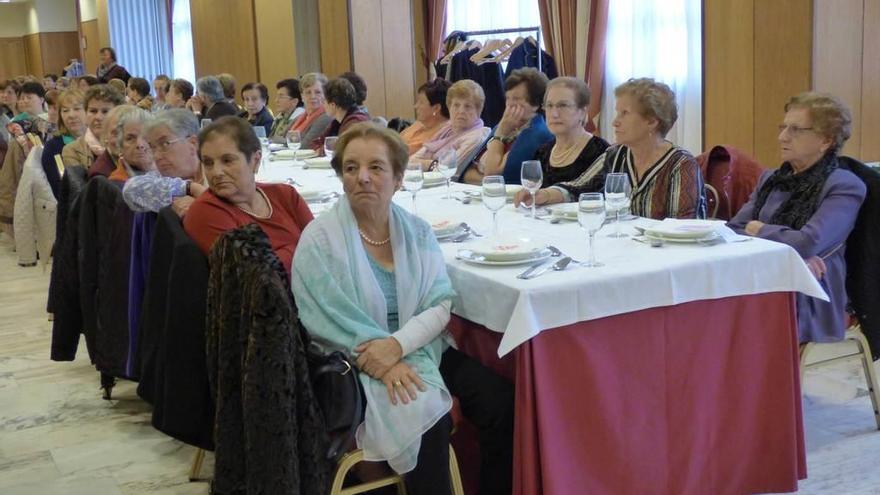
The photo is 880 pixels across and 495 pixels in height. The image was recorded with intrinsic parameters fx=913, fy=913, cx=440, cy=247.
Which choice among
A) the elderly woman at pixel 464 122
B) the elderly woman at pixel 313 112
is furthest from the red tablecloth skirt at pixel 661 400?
the elderly woman at pixel 313 112

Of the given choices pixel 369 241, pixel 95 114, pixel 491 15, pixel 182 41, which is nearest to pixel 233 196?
pixel 369 241

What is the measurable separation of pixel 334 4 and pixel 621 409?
731 centimetres

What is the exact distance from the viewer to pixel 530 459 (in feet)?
7.48

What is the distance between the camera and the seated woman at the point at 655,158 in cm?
326

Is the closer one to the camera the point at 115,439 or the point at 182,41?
the point at 115,439

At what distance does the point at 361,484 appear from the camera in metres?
2.22

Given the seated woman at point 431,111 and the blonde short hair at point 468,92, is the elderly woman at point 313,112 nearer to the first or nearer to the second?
the seated woman at point 431,111

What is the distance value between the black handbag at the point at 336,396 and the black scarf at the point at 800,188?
1.76 metres

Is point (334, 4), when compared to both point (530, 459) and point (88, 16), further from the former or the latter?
point (88, 16)

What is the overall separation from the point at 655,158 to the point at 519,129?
47.0 inches

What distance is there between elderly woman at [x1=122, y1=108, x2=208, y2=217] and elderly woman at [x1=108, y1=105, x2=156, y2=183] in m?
0.19

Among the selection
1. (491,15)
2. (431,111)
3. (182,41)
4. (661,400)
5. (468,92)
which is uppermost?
(182,41)

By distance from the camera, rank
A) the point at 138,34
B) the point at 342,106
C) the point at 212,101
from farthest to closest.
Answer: the point at 138,34 → the point at 212,101 → the point at 342,106

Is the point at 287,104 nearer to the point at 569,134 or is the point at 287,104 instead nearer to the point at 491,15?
the point at 491,15
